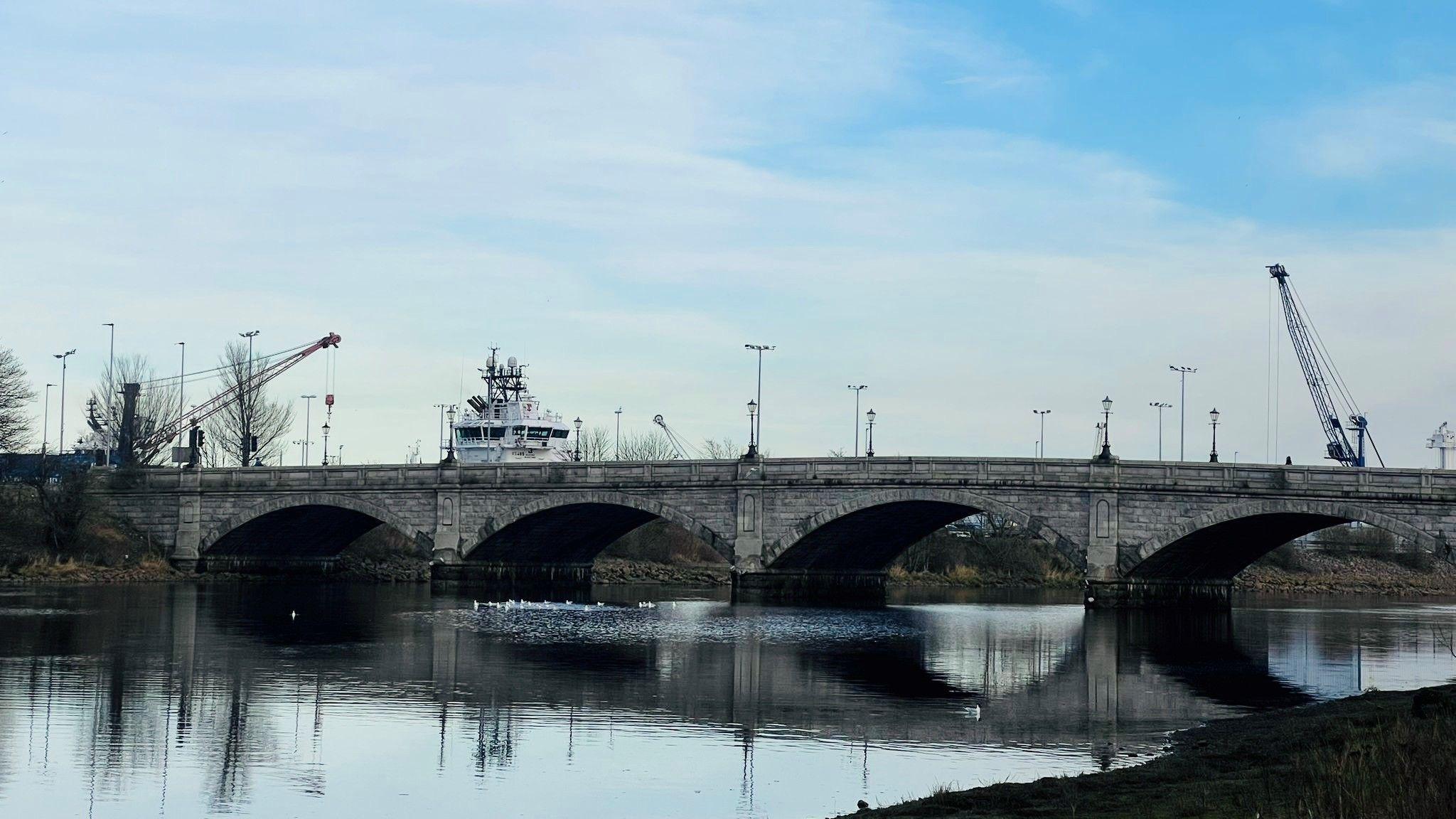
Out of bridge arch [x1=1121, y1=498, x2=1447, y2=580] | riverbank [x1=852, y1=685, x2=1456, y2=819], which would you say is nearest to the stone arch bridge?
bridge arch [x1=1121, y1=498, x2=1447, y2=580]

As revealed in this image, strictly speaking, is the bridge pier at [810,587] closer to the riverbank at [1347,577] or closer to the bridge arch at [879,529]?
the bridge arch at [879,529]

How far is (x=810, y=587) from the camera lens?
8738 centimetres

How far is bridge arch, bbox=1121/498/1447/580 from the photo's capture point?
65625 mm

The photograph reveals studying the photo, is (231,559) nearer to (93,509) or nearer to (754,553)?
(93,509)

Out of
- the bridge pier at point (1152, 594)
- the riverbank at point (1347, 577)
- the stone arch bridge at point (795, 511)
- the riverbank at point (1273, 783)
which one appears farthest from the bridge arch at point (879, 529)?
the riverbank at point (1273, 783)

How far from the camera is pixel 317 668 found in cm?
4247

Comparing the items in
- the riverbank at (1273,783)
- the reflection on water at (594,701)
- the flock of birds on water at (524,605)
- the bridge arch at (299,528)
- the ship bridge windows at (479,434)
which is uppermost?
the ship bridge windows at (479,434)

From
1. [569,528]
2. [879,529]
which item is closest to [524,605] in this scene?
[879,529]

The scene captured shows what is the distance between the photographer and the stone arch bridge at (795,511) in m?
68.9

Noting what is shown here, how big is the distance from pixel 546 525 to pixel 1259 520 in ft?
139

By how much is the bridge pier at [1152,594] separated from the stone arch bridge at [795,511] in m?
0.12

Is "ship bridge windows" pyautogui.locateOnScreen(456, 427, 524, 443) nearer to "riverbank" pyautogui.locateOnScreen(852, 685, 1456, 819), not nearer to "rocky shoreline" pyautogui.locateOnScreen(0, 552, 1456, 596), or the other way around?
"rocky shoreline" pyautogui.locateOnScreen(0, 552, 1456, 596)

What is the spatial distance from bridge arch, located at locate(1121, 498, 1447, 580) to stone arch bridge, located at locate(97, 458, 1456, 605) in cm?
11

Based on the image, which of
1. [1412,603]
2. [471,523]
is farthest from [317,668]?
[1412,603]
